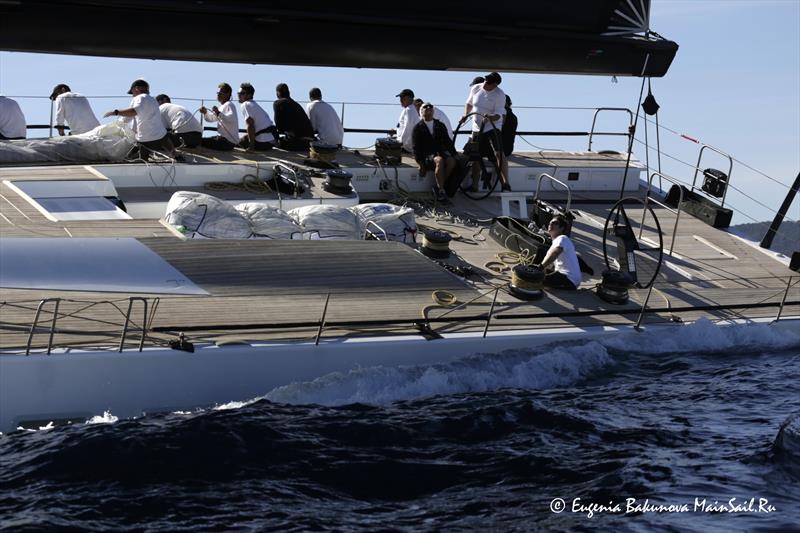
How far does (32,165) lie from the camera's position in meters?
12.1

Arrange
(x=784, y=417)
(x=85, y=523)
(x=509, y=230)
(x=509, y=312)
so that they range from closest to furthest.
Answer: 1. (x=85, y=523)
2. (x=784, y=417)
3. (x=509, y=312)
4. (x=509, y=230)

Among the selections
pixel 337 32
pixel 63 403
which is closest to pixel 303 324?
pixel 63 403

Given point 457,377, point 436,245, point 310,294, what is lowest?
point 457,377

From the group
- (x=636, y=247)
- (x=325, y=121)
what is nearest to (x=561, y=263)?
(x=636, y=247)

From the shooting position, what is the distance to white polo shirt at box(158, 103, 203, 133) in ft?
44.1

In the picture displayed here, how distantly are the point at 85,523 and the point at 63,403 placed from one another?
5.14 feet

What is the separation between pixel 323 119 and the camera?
14.3 meters

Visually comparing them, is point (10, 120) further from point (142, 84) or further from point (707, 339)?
point (707, 339)

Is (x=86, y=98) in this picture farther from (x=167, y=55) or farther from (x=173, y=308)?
(x=173, y=308)

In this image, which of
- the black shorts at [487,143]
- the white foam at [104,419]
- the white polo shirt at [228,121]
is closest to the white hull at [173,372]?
the white foam at [104,419]

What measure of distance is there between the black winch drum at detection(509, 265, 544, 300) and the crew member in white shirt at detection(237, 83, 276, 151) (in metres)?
Answer: 4.81

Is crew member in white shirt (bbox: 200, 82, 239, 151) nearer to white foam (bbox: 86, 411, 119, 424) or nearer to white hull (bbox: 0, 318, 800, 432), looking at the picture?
white hull (bbox: 0, 318, 800, 432)

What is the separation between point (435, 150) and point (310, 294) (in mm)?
4039

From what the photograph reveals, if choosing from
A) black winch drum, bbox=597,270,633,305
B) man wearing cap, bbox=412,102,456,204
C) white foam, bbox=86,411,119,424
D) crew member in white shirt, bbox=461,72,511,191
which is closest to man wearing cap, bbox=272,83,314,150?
man wearing cap, bbox=412,102,456,204
